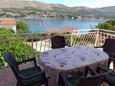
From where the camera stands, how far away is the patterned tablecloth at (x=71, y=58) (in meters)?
2.99

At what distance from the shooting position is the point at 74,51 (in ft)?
12.1

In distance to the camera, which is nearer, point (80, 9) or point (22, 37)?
point (22, 37)

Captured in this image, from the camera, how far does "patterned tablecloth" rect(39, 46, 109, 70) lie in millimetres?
2985

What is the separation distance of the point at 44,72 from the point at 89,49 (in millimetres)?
1231

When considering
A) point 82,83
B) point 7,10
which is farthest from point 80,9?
point 82,83

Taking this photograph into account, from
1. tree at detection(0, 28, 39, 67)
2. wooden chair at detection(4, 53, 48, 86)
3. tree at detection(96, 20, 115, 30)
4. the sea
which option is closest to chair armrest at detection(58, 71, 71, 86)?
wooden chair at detection(4, 53, 48, 86)

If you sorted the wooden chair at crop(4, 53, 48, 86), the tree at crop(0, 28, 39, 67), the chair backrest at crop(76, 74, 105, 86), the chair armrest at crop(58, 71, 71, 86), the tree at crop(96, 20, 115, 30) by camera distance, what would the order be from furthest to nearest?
the tree at crop(96, 20, 115, 30)
the tree at crop(0, 28, 39, 67)
the wooden chair at crop(4, 53, 48, 86)
the chair armrest at crop(58, 71, 71, 86)
the chair backrest at crop(76, 74, 105, 86)

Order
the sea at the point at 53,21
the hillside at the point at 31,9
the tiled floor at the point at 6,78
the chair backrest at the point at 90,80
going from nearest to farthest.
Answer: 1. the chair backrest at the point at 90,80
2. the tiled floor at the point at 6,78
3. the hillside at the point at 31,9
4. the sea at the point at 53,21

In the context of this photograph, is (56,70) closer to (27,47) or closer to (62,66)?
(62,66)

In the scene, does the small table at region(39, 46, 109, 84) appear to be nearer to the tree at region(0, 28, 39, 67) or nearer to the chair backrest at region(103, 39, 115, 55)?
the chair backrest at region(103, 39, 115, 55)

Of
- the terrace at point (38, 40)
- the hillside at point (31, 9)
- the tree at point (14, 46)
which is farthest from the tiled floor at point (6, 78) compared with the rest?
the hillside at point (31, 9)

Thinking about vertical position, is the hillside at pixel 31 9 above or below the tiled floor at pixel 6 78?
above

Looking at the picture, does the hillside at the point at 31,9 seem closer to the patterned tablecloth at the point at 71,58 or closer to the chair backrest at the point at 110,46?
the chair backrest at the point at 110,46

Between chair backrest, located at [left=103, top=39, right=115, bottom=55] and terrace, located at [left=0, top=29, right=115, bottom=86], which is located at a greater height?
chair backrest, located at [left=103, top=39, right=115, bottom=55]
